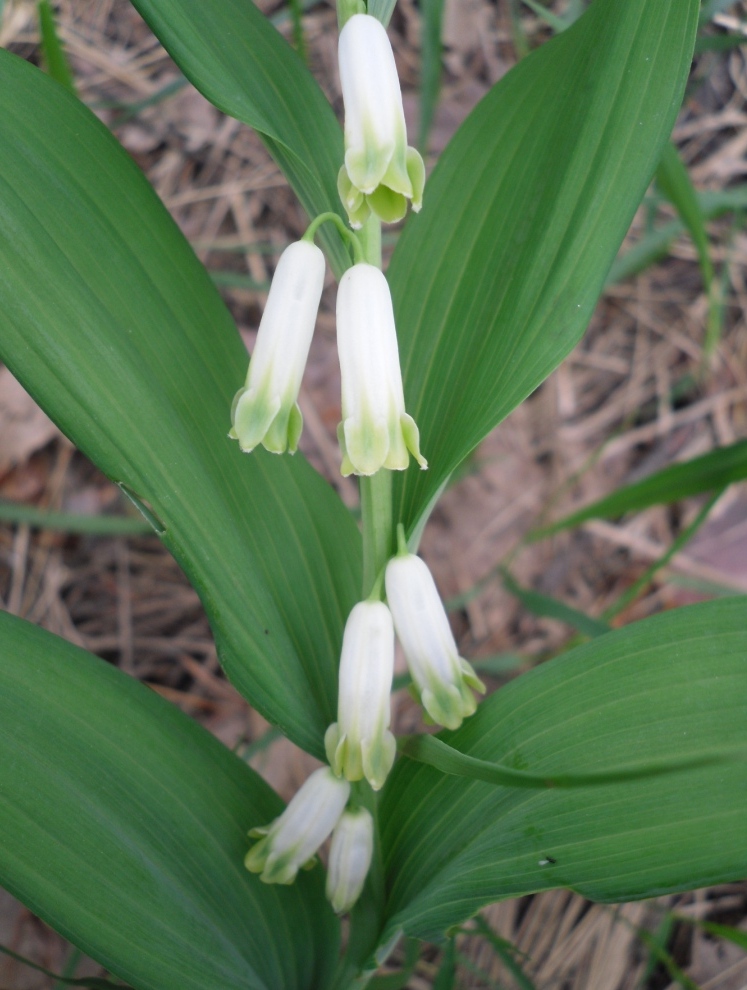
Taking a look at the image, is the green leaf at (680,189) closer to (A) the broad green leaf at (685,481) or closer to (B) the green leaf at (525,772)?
(A) the broad green leaf at (685,481)

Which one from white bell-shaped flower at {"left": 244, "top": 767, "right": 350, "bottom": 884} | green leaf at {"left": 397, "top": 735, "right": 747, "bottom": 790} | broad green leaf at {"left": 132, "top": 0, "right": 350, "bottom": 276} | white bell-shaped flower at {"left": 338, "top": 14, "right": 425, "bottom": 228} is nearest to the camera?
green leaf at {"left": 397, "top": 735, "right": 747, "bottom": 790}

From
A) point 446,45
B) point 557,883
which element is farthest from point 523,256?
point 446,45

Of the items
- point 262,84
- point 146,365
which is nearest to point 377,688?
point 146,365

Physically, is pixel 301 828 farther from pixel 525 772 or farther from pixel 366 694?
pixel 525 772

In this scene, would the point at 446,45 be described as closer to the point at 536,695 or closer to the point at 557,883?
the point at 536,695

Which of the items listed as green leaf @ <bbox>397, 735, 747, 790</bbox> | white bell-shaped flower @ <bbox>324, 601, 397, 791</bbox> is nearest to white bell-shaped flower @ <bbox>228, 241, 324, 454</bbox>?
white bell-shaped flower @ <bbox>324, 601, 397, 791</bbox>

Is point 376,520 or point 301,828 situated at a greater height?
point 376,520

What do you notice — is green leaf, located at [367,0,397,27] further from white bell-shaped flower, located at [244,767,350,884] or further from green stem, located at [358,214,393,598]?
white bell-shaped flower, located at [244,767,350,884]

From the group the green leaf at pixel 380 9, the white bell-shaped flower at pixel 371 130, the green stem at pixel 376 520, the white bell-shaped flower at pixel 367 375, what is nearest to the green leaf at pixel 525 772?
the green stem at pixel 376 520
